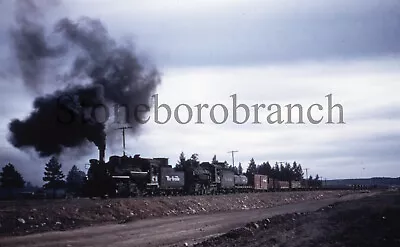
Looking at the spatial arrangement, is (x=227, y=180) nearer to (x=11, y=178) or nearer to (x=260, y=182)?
(x=260, y=182)

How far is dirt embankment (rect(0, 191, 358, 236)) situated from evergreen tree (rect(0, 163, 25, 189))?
47.8 metres

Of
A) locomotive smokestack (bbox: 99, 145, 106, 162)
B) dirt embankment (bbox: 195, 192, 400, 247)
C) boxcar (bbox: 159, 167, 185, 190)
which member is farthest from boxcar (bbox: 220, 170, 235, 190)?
dirt embankment (bbox: 195, 192, 400, 247)

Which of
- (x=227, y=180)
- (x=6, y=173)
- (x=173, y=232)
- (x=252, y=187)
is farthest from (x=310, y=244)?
(x=6, y=173)

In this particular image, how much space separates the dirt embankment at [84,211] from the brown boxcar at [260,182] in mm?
38085

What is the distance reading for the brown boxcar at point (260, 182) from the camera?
8931 centimetres

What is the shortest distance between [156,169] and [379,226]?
30051 millimetres

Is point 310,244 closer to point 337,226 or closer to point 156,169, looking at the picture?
point 337,226

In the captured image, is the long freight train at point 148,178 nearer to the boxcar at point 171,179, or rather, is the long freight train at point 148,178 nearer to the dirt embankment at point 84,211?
the boxcar at point 171,179

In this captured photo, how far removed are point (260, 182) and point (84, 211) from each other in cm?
6380

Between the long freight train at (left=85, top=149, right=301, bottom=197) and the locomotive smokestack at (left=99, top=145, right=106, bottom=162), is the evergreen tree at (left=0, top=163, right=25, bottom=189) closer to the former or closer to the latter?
the long freight train at (left=85, top=149, right=301, bottom=197)

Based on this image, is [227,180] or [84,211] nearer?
[84,211]

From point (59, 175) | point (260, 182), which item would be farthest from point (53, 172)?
point (260, 182)

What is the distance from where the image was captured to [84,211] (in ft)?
102

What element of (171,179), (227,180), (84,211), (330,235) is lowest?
(330,235)
